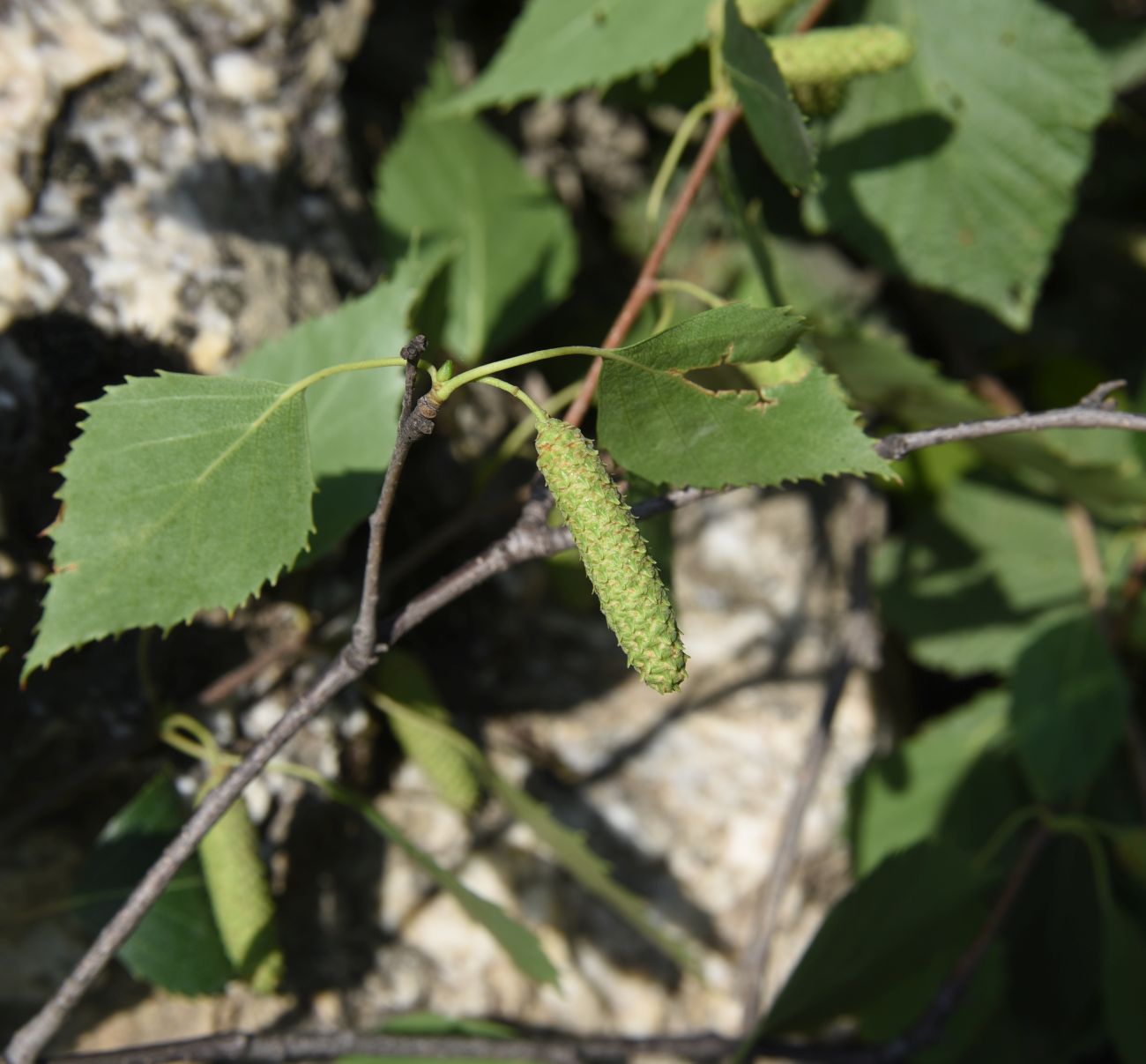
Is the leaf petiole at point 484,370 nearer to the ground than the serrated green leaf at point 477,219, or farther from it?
farther from it

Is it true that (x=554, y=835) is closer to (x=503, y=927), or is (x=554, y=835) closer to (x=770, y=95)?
(x=503, y=927)

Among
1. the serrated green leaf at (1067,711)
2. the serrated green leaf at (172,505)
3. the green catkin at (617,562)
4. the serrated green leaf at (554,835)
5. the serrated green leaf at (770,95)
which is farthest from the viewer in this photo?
the serrated green leaf at (1067,711)

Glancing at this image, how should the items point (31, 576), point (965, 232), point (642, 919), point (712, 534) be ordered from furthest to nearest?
point (712, 534) → point (965, 232) → point (642, 919) → point (31, 576)

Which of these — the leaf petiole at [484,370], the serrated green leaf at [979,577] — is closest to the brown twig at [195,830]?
the leaf petiole at [484,370]

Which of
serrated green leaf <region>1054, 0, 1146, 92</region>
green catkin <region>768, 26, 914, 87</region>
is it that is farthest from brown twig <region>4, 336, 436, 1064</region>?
serrated green leaf <region>1054, 0, 1146, 92</region>

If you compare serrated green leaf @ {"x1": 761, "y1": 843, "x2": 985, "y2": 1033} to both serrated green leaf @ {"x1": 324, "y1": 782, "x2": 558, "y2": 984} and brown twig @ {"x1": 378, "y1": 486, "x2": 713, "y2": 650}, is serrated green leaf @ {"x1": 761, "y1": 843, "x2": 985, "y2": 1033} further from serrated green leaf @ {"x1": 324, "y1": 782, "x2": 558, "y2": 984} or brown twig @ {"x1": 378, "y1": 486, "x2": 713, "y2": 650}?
brown twig @ {"x1": 378, "y1": 486, "x2": 713, "y2": 650}

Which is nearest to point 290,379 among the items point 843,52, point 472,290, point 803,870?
point 472,290

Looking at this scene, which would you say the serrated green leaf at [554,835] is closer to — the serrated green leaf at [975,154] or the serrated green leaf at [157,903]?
the serrated green leaf at [157,903]

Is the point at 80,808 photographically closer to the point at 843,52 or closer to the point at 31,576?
the point at 31,576
